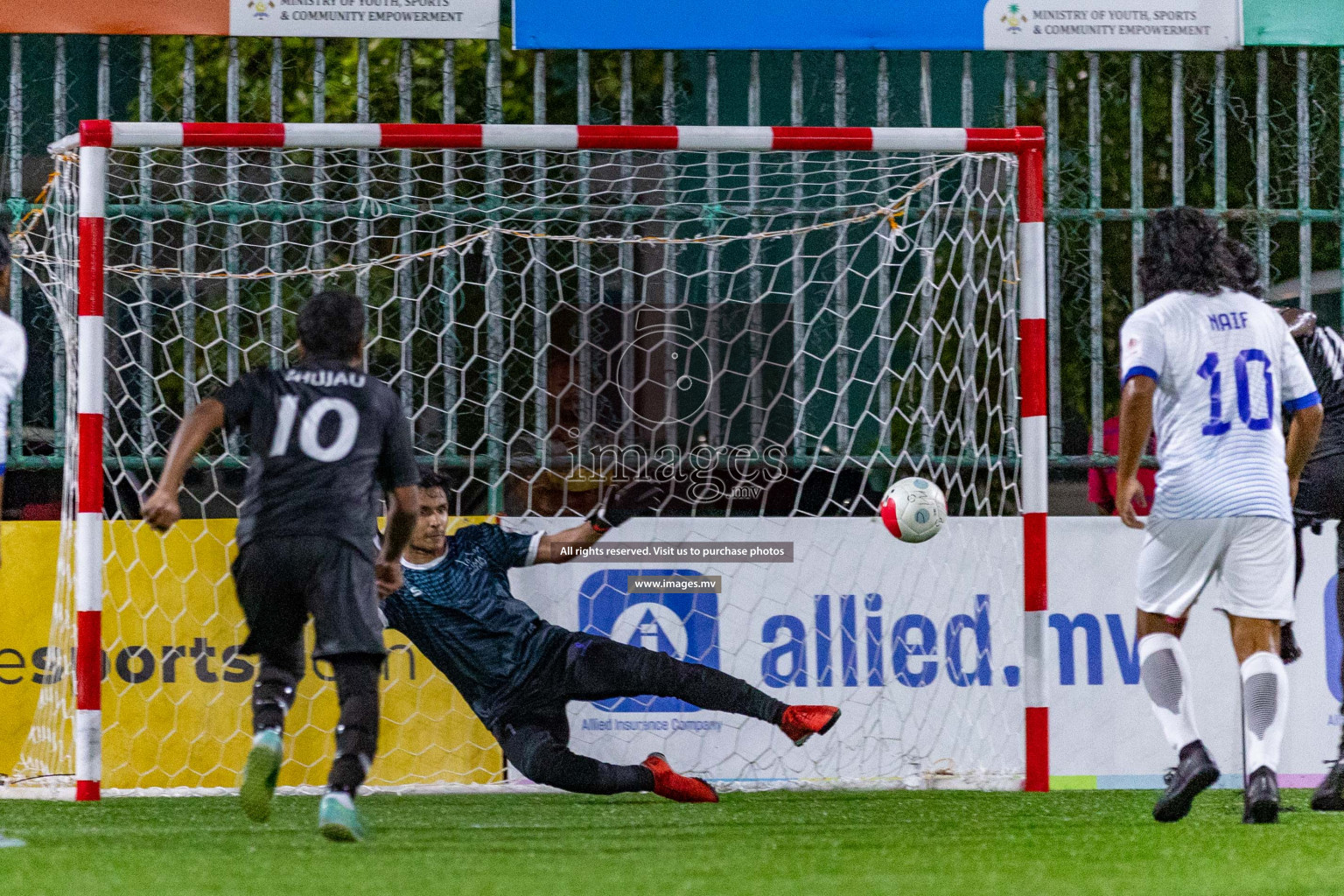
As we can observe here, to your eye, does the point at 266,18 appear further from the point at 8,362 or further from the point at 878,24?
the point at 8,362

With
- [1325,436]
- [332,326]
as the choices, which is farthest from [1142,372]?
[332,326]

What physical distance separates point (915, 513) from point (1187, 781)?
51.9 inches

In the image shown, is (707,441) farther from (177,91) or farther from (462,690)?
(177,91)

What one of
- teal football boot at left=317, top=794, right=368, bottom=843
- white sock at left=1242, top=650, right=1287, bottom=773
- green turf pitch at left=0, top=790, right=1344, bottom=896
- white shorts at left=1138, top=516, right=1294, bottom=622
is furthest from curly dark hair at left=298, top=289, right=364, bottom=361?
white sock at left=1242, top=650, right=1287, bottom=773

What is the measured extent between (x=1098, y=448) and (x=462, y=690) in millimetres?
2735

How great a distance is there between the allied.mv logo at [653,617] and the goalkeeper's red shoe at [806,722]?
760mm

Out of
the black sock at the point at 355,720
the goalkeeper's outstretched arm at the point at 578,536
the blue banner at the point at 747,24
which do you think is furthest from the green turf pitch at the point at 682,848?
the blue banner at the point at 747,24

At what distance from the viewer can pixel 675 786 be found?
5.45 meters

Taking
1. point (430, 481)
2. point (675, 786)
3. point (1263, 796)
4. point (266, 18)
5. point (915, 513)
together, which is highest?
point (266, 18)

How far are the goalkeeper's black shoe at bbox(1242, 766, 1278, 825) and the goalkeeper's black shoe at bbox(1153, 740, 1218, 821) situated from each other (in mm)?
107

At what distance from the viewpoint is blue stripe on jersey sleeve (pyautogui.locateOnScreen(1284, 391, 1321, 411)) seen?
16.1 ft

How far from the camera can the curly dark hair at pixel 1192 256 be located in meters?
4.85

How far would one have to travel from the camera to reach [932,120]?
6.95m

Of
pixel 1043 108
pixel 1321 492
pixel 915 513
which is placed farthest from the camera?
pixel 1043 108
